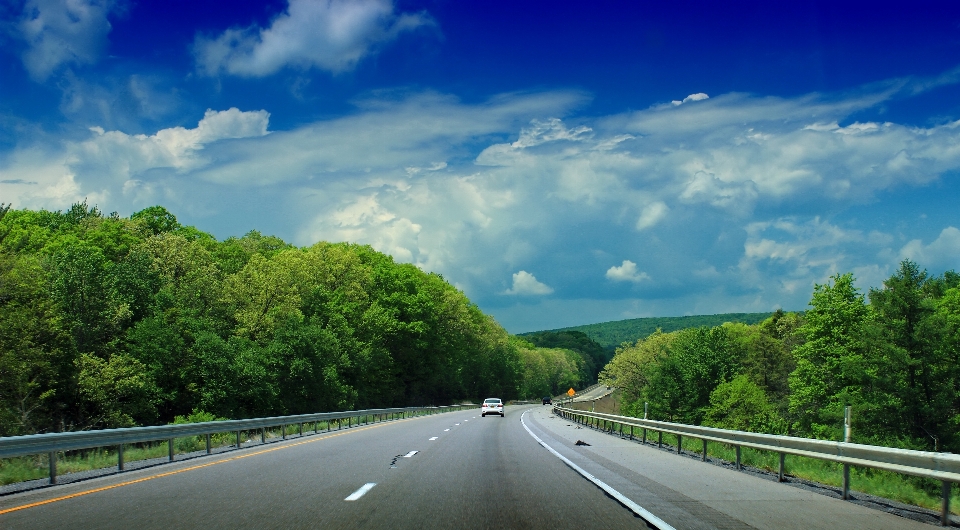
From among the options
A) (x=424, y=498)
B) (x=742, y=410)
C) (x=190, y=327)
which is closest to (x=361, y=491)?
(x=424, y=498)

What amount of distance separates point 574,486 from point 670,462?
5.77 m

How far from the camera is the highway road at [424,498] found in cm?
846

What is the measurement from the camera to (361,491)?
11.0m

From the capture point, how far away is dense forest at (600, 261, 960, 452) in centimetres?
5006

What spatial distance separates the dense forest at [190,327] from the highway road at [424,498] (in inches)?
929

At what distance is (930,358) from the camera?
52469mm

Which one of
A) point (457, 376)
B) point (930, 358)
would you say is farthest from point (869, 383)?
point (457, 376)

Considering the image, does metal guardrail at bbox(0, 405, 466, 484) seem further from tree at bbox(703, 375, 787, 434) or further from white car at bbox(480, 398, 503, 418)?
tree at bbox(703, 375, 787, 434)

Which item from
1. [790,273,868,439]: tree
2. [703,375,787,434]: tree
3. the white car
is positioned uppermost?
[790,273,868,439]: tree

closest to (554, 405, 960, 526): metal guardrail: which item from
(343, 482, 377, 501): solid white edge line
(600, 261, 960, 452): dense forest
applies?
(343, 482, 377, 501): solid white edge line

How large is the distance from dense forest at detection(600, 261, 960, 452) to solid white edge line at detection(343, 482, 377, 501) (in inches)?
1636

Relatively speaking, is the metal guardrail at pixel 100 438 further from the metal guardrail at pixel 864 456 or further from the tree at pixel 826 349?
the tree at pixel 826 349

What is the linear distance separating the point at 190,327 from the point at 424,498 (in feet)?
148

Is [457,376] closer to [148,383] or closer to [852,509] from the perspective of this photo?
[148,383]
